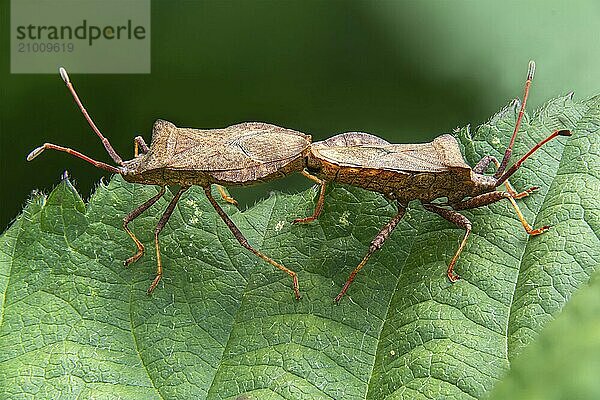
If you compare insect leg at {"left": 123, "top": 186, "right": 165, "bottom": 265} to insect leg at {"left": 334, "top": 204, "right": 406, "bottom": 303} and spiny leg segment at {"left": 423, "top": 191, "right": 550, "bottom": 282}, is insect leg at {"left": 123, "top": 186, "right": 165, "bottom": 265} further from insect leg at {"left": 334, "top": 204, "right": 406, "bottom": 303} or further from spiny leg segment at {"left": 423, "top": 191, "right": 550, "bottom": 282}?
spiny leg segment at {"left": 423, "top": 191, "right": 550, "bottom": 282}

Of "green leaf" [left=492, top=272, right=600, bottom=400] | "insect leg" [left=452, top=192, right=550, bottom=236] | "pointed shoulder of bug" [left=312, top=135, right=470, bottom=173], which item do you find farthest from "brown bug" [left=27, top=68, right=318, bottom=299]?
"green leaf" [left=492, top=272, right=600, bottom=400]

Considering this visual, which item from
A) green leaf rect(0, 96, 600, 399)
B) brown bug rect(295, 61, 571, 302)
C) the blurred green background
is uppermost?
the blurred green background

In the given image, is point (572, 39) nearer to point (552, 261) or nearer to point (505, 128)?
point (505, 128)

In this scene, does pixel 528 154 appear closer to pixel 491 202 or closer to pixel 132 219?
pixel 491 202

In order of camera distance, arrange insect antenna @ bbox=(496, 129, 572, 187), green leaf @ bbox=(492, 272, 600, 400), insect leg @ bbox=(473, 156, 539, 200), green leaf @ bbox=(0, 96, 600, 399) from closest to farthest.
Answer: green leaf @ bbox=(492, 272, 600, 400) < green leaf @ bbox=(0, 96, 600, 399) < insect antenna @ bbox=(496, 129, 572, 187) < insect leg @ bbox=(473, 156, 539, 200)

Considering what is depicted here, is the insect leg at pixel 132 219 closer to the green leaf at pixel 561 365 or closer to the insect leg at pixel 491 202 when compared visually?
the insect leg at pixel 491 202

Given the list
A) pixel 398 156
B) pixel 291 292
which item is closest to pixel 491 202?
pixel 398 156

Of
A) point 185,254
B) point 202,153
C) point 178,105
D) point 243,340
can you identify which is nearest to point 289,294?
point 243,340
